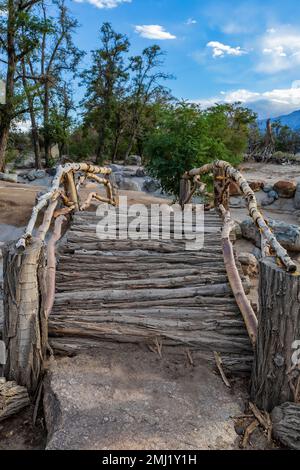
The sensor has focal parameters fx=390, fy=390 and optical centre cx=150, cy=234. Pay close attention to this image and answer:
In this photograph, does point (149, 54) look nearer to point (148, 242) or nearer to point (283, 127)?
point (283, 127)

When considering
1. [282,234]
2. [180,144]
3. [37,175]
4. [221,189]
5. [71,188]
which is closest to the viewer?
[71,188]

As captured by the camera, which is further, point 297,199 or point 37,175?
point 37,175

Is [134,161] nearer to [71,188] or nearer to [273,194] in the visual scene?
[273,194]

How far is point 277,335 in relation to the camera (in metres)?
2.18

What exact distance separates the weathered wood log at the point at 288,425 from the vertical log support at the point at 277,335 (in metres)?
0.09

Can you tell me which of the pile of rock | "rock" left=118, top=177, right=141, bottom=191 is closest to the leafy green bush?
the pile of rock

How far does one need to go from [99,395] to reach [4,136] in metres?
12.1

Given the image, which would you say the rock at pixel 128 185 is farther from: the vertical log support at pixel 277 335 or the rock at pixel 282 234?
the vertical log support at pixel 277 335

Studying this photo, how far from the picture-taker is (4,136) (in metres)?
12.7

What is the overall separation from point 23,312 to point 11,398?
1.65 feet

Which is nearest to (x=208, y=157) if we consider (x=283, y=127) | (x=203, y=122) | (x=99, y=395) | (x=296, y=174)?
(x=203, y=122)

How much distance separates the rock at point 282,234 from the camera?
6352 mm

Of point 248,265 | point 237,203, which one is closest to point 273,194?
point 237,203

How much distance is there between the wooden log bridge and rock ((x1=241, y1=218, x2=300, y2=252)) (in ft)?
8.38
